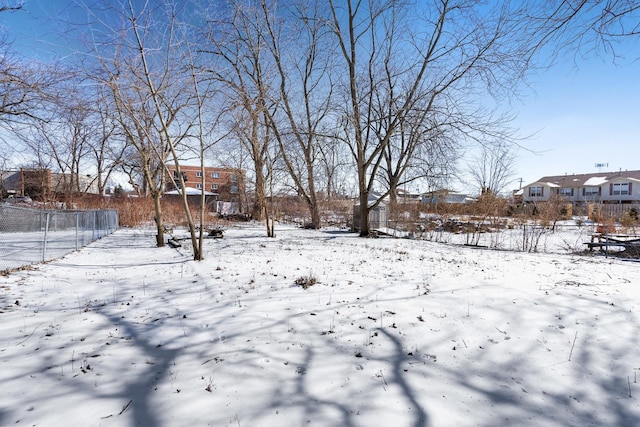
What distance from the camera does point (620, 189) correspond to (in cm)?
4594

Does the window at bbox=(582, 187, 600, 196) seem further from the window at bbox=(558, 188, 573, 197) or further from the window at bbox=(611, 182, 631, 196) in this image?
the window at bbox=(611, 182, 631, 196)

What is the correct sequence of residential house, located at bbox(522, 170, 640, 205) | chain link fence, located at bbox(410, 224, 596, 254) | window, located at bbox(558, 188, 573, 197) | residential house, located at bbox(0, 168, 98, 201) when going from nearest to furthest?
1. chain link fence, located at bbox(410, 224, 596, 254)
2. residential house, located at bbox(0, 168, 98, 201)
3. residential house, located at bbox(522, 170, 640, 205)
4. window, located at bbox(558, 188, 573, 197)

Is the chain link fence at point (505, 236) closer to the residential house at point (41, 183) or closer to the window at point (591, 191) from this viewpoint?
the residential house at point (41, 183)

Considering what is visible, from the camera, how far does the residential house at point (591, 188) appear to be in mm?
45031

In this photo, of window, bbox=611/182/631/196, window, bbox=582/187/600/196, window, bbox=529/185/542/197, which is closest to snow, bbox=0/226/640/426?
window, bbox=611/182/631/196

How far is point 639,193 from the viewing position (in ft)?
143

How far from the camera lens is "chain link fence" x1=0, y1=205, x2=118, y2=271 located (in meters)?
7.43

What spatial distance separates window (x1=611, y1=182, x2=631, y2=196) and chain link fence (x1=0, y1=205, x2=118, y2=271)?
6363 centimetres

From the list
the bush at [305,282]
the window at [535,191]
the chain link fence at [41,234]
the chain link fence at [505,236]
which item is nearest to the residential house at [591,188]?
the window at [535,191]

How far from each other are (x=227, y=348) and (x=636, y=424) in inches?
118

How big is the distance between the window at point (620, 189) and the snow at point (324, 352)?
57.2 metres

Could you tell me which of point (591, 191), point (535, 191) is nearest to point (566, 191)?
point (591, 191)

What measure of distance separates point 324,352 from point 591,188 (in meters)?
63.7

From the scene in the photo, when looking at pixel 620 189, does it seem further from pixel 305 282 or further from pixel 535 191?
pixel 305 282
